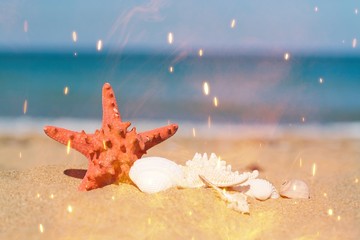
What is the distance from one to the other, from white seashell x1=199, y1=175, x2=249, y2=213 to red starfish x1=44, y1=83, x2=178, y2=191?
0.63 m

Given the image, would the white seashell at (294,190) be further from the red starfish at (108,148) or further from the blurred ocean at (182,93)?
the blurred ocean at (182,93)

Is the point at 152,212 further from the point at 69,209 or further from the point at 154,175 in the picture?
the point at 69,209

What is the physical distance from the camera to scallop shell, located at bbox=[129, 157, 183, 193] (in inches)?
168

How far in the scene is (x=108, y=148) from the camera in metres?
4.40

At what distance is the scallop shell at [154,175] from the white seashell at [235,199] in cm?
27

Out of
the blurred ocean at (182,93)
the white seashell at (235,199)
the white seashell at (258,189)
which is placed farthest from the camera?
the blurred ocean at (182,93)

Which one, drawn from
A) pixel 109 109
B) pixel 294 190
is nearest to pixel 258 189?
pixel 294 190

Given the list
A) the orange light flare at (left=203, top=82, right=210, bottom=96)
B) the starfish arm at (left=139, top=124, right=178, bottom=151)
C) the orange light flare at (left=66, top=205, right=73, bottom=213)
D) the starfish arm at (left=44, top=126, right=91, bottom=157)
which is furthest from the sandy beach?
the orange light flare at (left=203, top=82, right=210, bottom=96)

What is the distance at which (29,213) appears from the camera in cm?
398

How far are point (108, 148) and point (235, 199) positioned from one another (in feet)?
3.28

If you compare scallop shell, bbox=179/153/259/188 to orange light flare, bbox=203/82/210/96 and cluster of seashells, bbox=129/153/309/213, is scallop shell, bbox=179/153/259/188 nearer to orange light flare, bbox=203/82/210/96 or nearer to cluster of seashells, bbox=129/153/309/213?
cluster of seashells, bbox=129/153/309/213

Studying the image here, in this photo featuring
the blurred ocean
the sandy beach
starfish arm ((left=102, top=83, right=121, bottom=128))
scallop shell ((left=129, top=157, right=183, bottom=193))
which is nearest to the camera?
the sandy beach

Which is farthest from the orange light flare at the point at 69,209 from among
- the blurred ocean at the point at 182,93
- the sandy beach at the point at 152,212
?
the blurred ocean at the point at 182,93

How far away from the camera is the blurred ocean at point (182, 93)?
1275 centimetres
